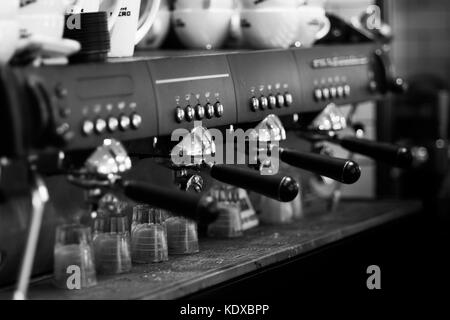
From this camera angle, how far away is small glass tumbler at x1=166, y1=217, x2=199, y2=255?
79.3 inches

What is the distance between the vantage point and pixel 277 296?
80.9 inches

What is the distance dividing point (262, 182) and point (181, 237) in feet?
1.04

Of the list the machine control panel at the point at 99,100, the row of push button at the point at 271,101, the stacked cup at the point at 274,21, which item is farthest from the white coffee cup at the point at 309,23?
the machine control panel at the point at 99,100

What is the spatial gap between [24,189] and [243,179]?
1.41 feet

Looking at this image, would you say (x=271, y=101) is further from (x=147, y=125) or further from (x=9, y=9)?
(x=9, y=9)

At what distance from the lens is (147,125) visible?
5.57 ft

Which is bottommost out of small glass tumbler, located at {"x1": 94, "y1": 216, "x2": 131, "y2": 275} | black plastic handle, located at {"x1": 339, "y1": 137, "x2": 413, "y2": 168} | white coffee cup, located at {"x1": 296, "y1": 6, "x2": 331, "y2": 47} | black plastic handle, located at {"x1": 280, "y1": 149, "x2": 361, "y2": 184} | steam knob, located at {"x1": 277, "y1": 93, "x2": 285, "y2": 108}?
small glass tumbler, located at {"x1": 94, "y1": 216, "x2": 131, "y2": 275}

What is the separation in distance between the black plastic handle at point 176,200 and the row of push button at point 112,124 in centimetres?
11

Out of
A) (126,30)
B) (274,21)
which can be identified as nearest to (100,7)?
(126,30)

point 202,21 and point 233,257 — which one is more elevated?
point 202,21

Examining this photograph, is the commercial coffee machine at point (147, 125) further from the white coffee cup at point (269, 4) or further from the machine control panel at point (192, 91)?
the white coffee cup at point (269, 4)

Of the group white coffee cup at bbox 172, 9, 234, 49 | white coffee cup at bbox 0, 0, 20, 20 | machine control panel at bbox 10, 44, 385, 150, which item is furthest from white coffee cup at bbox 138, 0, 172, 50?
white coffee cup at bbox 0, 0, 20, 20

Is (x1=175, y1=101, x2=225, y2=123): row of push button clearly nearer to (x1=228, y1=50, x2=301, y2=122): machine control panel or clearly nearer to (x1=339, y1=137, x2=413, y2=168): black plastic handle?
(x1=228, y1=50, x2=301, y2=122): machine control panel
